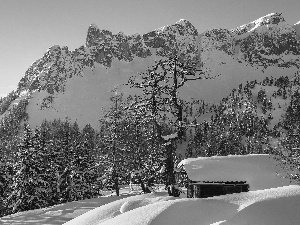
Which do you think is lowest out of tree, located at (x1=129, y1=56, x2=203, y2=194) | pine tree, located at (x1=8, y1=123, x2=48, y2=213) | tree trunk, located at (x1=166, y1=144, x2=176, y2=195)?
pine tree, located at (x1=8, y1=123, x2=48, y2=213)

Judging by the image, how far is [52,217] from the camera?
76.9 ft

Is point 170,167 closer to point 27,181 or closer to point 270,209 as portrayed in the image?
point 270,209

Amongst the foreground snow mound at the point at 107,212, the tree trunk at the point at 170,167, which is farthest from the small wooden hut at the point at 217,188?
the foreground snow mound at the point at 107,212

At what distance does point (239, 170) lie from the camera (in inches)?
840

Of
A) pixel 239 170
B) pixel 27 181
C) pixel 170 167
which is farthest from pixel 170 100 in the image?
pixel 27 181

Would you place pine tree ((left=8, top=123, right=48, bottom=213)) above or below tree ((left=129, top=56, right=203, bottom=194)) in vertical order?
below

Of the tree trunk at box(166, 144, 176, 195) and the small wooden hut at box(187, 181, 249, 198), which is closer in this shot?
the tree trunk at box(166, 144, 176, 195)

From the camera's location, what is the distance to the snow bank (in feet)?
67.3

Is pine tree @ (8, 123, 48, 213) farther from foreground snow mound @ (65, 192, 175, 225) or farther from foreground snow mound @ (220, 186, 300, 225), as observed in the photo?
foreground snow mound @ (220, 186, 300, 225)

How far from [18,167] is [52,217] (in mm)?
14206

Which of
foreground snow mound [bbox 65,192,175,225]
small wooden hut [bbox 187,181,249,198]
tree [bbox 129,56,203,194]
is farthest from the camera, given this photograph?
small wooden hut [bbox 187,181,249,198]

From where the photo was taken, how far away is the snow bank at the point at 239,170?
2050 cm

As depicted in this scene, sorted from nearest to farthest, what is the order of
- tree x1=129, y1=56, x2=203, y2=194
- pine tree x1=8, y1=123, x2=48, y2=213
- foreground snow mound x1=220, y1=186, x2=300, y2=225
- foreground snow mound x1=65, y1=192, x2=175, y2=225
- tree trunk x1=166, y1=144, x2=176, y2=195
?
1. foreground snow mound x1=220, y1=186, x2=300, y2=225
2. foreground snow mound x1=65, y1=192, x2=175, y2=225
3. tree x1=129, y1=56, x2=203, y2=194
4. tree trunk x1=166, y1=144, x2=176, y2=195
5. pine tree x1=8, y1=123, x2=48, y2=213

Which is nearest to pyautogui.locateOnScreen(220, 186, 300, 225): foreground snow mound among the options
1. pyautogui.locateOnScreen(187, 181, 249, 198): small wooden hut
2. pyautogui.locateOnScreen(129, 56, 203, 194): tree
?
pyautogui.locateOnScreen(129, 56, 203, 194): tree
